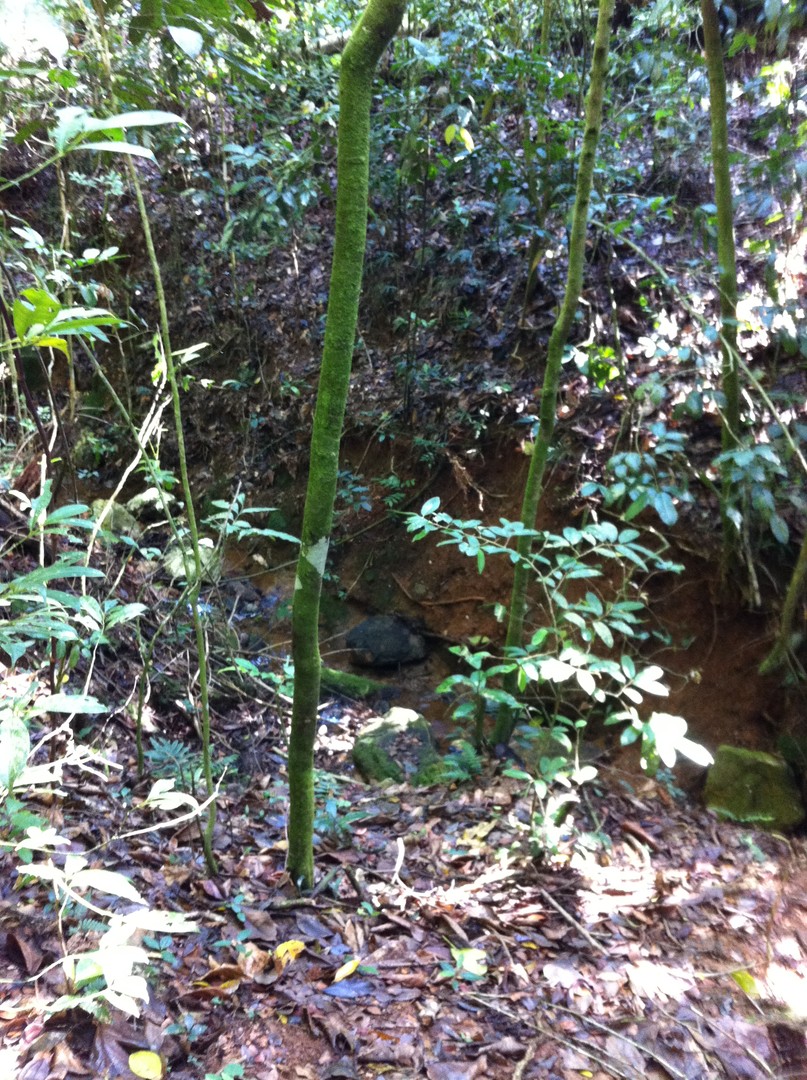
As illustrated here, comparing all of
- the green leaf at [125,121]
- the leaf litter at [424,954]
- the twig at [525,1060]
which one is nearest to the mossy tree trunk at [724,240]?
the leaf litter at [424,954]

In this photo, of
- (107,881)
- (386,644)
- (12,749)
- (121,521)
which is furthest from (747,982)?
(121,521)

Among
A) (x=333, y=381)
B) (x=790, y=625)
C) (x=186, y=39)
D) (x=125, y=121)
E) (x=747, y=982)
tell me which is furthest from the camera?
(x=790, y=625)

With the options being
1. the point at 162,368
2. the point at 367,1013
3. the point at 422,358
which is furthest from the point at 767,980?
the point at 422,358

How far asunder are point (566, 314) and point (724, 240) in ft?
3.62

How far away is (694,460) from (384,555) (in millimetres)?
2615

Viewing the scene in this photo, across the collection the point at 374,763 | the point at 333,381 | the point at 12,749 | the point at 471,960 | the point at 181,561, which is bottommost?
the point at 374,763

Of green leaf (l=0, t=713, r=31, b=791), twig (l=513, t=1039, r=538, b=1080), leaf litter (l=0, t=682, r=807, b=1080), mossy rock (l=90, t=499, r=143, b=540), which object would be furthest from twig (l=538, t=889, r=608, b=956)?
mossy rock (l=90, t=499, r=143, b=540)

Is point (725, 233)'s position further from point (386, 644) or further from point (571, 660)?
point (386, 644)

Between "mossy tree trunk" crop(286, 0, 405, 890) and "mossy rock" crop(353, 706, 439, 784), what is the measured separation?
1.40 meters

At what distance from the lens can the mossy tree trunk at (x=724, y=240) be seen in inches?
138

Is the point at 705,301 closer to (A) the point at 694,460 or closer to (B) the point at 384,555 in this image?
(A) the point at 694,460

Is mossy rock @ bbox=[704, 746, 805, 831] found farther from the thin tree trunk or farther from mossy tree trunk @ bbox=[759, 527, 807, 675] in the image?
the thin tree trunk

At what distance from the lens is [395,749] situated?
3996mm

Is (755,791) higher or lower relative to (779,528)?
lower
